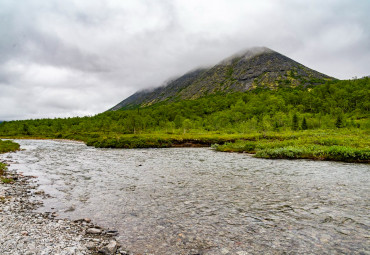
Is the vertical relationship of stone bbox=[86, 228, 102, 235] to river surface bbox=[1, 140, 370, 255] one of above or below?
above

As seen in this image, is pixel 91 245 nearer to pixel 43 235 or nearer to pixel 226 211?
pixel 43 235

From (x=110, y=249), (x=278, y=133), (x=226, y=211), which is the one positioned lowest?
(x=226, y=211)

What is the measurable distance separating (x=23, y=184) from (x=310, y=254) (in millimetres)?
21132

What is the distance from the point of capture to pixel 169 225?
10484 millimetres

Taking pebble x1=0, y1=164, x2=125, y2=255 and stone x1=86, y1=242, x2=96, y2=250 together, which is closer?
pebble x1=0, y1=164, x2=125, y2=255

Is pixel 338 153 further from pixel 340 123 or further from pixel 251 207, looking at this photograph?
pixel 340 123

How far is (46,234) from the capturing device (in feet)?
29.8

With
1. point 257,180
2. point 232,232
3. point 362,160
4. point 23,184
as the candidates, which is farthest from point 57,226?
point 362,160

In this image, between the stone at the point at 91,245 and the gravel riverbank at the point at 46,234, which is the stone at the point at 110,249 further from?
the stone at the point at 91,245

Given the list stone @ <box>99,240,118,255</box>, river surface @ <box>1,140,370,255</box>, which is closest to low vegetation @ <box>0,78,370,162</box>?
river surface @ <box>1,140,370,255</box>

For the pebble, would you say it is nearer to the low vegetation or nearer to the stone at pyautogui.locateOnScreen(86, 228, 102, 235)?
the stone at pyautogui.locateOnScreen(86, 228, 102, 235)

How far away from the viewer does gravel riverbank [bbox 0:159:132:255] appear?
7871 mm

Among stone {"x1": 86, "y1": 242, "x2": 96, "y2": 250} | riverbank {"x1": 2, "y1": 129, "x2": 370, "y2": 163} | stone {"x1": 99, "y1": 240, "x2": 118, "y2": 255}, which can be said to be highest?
riverbank {"x1": 2, "y1": 129, "x2": 370, "y2": 163}

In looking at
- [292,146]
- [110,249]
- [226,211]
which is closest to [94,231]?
[110,249]
